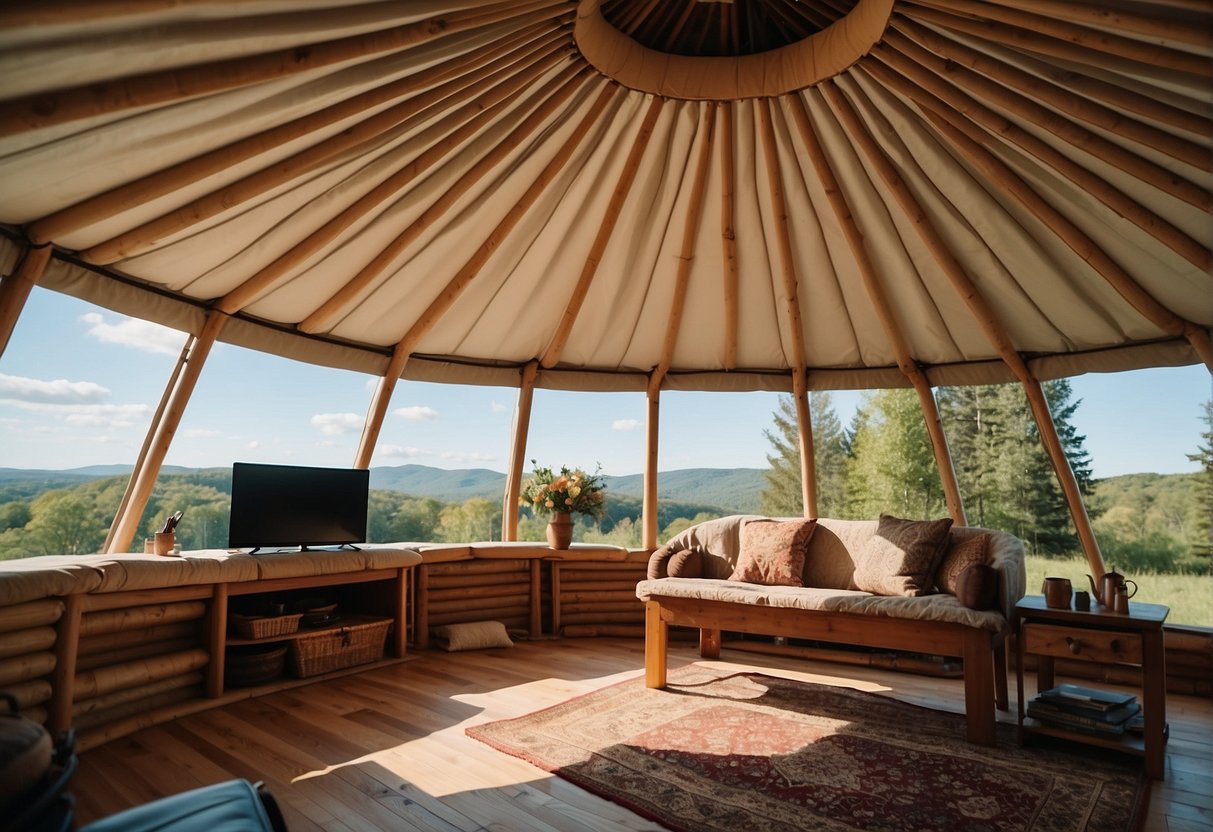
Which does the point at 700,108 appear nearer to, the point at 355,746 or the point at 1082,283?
the point at 1082,283

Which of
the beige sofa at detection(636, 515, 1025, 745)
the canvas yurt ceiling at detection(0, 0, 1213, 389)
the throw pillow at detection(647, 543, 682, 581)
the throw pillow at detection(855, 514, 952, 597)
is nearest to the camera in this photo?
the canvas yurt ceiling at detection(0, 0, 1213, 389)

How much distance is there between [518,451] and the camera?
629 cm

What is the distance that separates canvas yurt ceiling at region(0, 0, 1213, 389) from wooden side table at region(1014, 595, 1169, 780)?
1928mm

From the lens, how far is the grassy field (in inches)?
187

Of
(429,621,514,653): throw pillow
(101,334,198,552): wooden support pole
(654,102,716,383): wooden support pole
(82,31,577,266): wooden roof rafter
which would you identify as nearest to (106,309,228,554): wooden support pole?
(101,334,198,552): wooden support pole

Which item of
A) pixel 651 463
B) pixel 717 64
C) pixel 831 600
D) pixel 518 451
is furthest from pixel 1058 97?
pixel 518 451

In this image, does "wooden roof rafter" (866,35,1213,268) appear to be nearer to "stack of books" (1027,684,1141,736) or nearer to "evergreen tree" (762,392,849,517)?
"stack of books" (1027,684,1141,736)

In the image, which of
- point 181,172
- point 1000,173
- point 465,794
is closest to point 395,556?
point 465,794

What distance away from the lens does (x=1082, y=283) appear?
14.8 feet

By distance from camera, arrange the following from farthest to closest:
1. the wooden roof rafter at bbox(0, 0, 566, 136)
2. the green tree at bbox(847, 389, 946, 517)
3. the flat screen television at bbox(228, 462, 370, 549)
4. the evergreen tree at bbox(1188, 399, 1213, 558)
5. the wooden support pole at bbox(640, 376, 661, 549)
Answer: the wooden support pole at bbox(640, 376, 661, 549) < the green tree at bbox(847, 389, 946, 517) < the evergreen tree at bbox(1188, 399, 1213, 558) < the flat screen television at bbox(228, 462, 370, 549) < the wooden roof rafter at bbox(0, 0, 566, 136)

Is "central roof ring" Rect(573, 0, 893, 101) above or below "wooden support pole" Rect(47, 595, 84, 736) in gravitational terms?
above

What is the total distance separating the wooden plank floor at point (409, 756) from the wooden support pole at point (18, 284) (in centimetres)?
211

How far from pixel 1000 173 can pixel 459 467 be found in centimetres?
468

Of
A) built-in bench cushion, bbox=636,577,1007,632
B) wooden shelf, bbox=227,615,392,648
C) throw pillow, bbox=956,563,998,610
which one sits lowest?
wooden shelf, bbox=227,615,392,648
